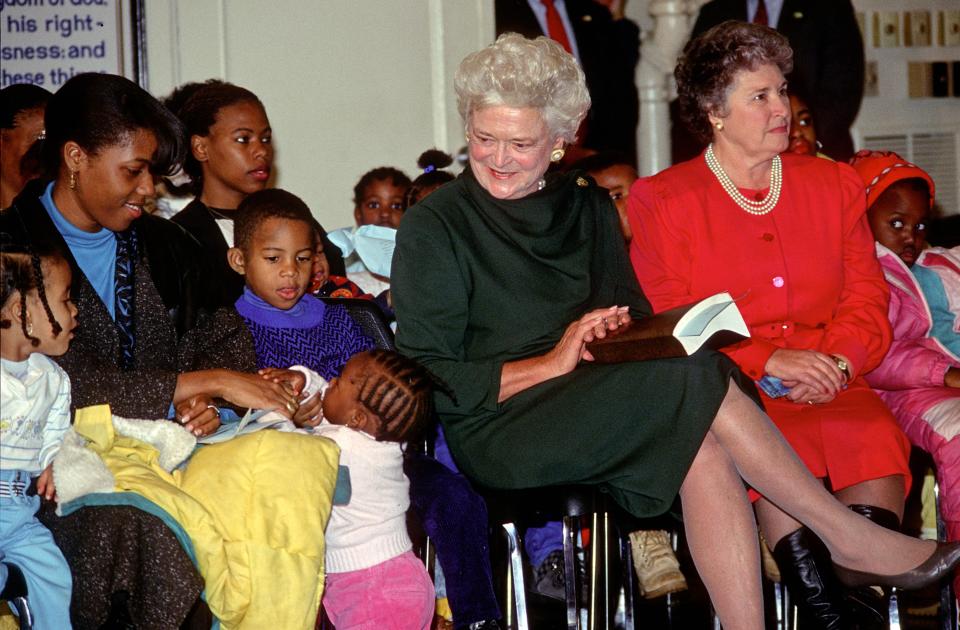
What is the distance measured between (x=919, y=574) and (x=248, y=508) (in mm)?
1600

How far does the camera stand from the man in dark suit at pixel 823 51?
645 cm

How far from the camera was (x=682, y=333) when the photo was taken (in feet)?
9.45

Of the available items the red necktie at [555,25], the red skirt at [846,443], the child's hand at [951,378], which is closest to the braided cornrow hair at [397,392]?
the red skirt at [846,443]

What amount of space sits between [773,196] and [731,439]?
0.92 m

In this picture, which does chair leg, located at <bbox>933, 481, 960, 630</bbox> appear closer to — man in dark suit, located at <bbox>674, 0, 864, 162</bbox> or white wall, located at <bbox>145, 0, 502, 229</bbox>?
white wall, located at <bbox>145, 0, 502, 229</bbox>

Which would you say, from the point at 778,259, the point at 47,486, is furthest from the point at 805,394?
the point at 47,486

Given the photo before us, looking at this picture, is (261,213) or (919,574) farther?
(261,213)

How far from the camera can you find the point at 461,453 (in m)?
3.14

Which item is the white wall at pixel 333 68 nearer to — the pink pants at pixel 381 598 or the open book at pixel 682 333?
the pink pants at pixel 381 598

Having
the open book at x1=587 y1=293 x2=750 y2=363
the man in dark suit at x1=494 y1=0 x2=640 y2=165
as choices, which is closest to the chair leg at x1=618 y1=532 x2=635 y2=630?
the open book at x1=587 y1=293 x2=750 y2=363

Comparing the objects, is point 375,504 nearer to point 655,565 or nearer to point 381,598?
point 381,598

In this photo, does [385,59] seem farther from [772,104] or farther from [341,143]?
[772,104]

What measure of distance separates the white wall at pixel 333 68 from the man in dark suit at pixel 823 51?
4.63ft

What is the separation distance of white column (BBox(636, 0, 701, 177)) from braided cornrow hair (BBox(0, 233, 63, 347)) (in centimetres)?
461
